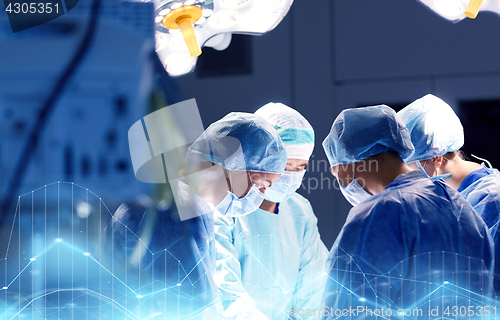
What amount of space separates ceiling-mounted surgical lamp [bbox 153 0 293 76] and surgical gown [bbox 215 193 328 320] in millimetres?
751

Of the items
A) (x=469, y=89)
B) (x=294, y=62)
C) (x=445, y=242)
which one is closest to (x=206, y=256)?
(x=445, y=242)

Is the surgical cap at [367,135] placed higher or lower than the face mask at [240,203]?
higher

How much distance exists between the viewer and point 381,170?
4.59 feet

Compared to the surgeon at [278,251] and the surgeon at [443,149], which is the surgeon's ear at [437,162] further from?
the surgeon at [278,251]

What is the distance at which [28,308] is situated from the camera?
1.08 m

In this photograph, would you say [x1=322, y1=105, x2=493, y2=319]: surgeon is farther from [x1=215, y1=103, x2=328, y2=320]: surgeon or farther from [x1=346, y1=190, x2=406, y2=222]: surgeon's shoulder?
[x1=215, y1=103, x2=328, y2=320]: surgeon

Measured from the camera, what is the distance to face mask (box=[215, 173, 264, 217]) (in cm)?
155

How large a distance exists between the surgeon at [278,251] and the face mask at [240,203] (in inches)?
8.5

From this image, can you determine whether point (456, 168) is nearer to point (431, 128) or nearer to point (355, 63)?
Result: point (431, 128)

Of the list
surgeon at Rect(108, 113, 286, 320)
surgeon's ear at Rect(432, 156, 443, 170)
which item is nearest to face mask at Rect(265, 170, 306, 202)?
surgeon at Rect(108, 113, 286, 320)

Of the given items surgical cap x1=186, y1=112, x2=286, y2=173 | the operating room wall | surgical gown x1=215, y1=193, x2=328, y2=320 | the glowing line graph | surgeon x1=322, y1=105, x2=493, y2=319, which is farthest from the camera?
the operating room wall

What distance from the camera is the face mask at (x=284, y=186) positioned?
6.48 feet

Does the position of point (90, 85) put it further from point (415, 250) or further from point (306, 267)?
point (306, 267)

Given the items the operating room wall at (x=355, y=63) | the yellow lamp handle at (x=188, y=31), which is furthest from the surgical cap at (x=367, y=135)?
the operating room wall at (x=355, y=63)
